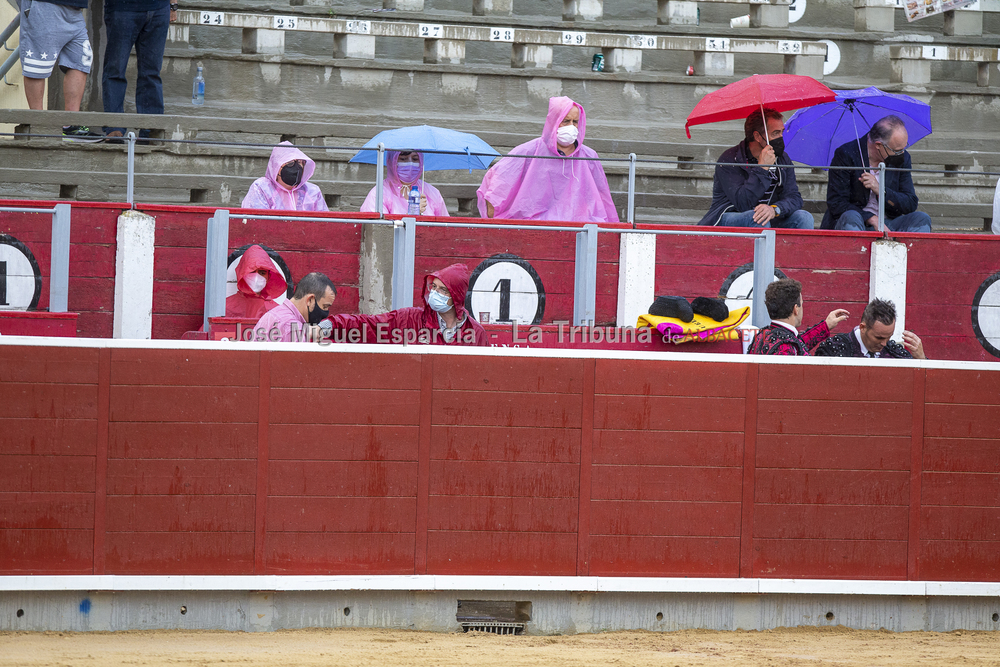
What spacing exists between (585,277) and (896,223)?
8.72 feet

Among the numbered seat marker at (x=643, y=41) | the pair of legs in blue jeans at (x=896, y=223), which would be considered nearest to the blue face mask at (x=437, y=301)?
the pair of legs in blue jeans at (x=896, y=223)

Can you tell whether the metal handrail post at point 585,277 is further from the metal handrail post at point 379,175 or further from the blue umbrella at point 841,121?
the blue umbrella at point 841,121

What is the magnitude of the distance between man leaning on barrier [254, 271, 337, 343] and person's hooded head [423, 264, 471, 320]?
0.63 m

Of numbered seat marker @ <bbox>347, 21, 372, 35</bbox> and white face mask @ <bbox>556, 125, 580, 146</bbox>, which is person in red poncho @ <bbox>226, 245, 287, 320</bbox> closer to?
white face mask @ <bbox>556, 125, 580, 146</bbox>

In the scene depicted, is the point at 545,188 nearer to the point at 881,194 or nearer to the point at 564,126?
the point at 564,126

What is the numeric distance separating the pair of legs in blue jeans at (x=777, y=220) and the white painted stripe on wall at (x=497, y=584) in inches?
132

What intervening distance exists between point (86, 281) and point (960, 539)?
239 inches

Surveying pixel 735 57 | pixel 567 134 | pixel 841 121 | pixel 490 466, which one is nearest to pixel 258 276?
pixel 567 134

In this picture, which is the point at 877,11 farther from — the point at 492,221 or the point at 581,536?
the point at 581,536

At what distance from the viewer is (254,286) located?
877cm

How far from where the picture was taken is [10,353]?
21.1 feet

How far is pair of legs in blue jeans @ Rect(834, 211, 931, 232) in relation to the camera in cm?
993

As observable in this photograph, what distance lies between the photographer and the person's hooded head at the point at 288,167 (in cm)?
932

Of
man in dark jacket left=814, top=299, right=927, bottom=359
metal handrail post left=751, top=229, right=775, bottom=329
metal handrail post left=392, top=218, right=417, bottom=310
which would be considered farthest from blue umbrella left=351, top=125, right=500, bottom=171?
man in dark jacket left=814, top=299, right=927, bottom=359
